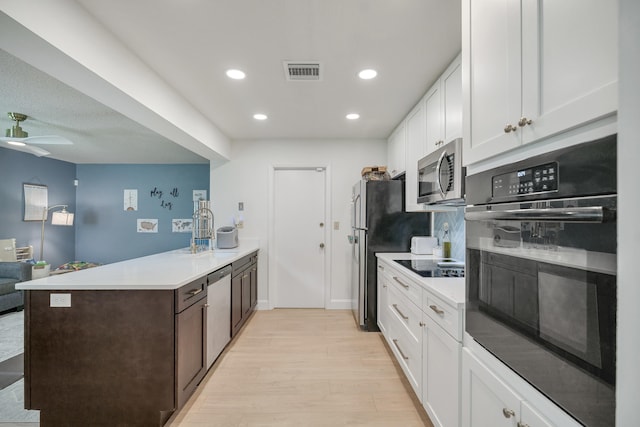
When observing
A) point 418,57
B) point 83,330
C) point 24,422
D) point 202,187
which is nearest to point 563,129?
point 418,57

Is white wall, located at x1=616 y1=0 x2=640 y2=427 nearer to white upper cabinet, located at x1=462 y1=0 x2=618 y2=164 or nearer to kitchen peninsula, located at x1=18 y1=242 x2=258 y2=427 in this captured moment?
white upper cabinet, located at x1=462 y1=0 x2=618 y2=164

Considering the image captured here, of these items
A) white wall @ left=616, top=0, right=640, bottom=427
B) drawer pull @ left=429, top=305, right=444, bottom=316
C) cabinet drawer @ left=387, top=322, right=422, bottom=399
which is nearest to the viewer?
white wall @ left=616, top=0, right=640, bottom=427

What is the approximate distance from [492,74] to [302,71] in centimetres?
149

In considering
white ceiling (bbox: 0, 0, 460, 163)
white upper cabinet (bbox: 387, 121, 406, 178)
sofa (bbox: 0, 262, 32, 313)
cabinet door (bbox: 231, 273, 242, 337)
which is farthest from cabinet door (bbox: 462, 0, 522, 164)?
sofa (bbox: 0, 262, 32, 313)

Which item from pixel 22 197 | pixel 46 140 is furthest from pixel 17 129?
pixel 22 197

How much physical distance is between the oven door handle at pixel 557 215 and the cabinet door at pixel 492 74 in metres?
0.22

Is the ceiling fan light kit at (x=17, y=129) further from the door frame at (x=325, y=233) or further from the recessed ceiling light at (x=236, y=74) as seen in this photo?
the door frame at (x=325, y=233)

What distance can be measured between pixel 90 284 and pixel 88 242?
531 cm

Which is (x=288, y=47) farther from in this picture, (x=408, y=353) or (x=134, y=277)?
(x=408, y=353)

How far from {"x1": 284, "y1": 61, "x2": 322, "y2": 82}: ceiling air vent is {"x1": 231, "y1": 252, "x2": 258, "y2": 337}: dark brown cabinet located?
183cm

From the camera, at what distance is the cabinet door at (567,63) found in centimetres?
63

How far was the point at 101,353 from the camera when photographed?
5.75ft

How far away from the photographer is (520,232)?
88 cm

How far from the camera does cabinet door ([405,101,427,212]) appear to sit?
2605 mm
